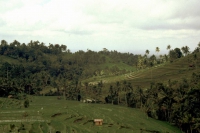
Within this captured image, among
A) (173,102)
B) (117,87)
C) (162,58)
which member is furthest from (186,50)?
(173,102)

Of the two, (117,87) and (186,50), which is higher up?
(186,50)

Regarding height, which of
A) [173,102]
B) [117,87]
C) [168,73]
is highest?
[168,73]

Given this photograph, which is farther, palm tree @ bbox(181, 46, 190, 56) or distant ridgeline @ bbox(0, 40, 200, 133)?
palm tree @ bbox(181, 46, 190, 56)

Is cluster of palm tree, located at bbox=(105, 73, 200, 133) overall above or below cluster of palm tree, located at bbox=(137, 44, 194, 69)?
below

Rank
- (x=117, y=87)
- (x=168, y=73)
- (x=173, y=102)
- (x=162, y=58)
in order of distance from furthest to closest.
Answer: (x=162, y=58)
(x=168, y=73)
(x=117, y=87)
(x=173, y=102)

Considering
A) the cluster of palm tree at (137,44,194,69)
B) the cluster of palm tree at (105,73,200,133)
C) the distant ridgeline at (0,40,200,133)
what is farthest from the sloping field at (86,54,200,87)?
the cluster of palm tree at (105,73,200,133)

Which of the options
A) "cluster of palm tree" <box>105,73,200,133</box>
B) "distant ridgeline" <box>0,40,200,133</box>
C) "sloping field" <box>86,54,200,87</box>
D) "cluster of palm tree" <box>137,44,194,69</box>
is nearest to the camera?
"cluster of palm tree" <box>105,73,200,133</box>

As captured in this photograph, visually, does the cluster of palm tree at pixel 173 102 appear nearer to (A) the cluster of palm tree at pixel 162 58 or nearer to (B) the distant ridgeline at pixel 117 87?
(B) the distant ridgeline at pixel 117 87

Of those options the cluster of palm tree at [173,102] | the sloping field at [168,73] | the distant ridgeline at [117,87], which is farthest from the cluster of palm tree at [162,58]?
the cluster of palm tree at [173,102]

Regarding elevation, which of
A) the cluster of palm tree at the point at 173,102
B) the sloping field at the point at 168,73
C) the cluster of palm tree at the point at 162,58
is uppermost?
the cluster of palm tree at the point at 162,58

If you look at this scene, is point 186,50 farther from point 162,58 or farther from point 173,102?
point 173,102

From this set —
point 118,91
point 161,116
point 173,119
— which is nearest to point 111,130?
point 173,119

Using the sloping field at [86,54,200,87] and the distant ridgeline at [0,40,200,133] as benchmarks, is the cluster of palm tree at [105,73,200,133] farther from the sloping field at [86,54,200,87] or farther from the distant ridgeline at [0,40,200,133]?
the sloping field at [86,54,200,87]

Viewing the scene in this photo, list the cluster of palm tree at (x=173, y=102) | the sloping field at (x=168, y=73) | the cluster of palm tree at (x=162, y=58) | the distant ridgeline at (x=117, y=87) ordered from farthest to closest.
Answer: the cluster of palm tree at (x=162, y=58) < the sloping field at (x=168, y=73) < the distant ridgeline at (x=117, y=87) < the cluster of palm tree at (x=173, y=102)
